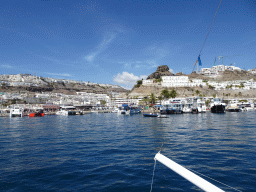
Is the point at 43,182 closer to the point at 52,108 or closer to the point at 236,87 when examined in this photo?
the point at 52,108

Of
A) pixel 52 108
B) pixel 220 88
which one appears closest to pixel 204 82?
pixel 220 88

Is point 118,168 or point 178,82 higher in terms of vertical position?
point 178,82

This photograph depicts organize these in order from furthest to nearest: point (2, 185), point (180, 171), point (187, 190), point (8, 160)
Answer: point (8, 160), point (2, 185), point (187, 190), point (180, 171)

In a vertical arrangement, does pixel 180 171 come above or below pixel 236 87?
below

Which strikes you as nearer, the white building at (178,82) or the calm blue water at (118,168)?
the calm blue water at (118,168)

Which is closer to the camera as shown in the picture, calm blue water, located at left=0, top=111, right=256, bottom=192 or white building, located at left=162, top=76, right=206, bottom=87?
calm blue water, located at left=0, top=111, right=256, bottom=192

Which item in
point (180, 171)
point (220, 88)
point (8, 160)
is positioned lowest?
point (8, 160)

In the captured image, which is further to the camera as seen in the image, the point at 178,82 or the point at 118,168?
the point at 178,82

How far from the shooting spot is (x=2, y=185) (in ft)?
33.3

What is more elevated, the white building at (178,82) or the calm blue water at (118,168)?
the white building at (178,82)

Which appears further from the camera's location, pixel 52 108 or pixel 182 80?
pixel 182 80

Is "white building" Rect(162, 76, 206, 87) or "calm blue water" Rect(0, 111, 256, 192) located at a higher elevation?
"white building" Rect(162, 76, 206, 87)

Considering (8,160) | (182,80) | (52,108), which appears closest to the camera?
(8,160)

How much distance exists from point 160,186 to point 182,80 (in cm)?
18800
